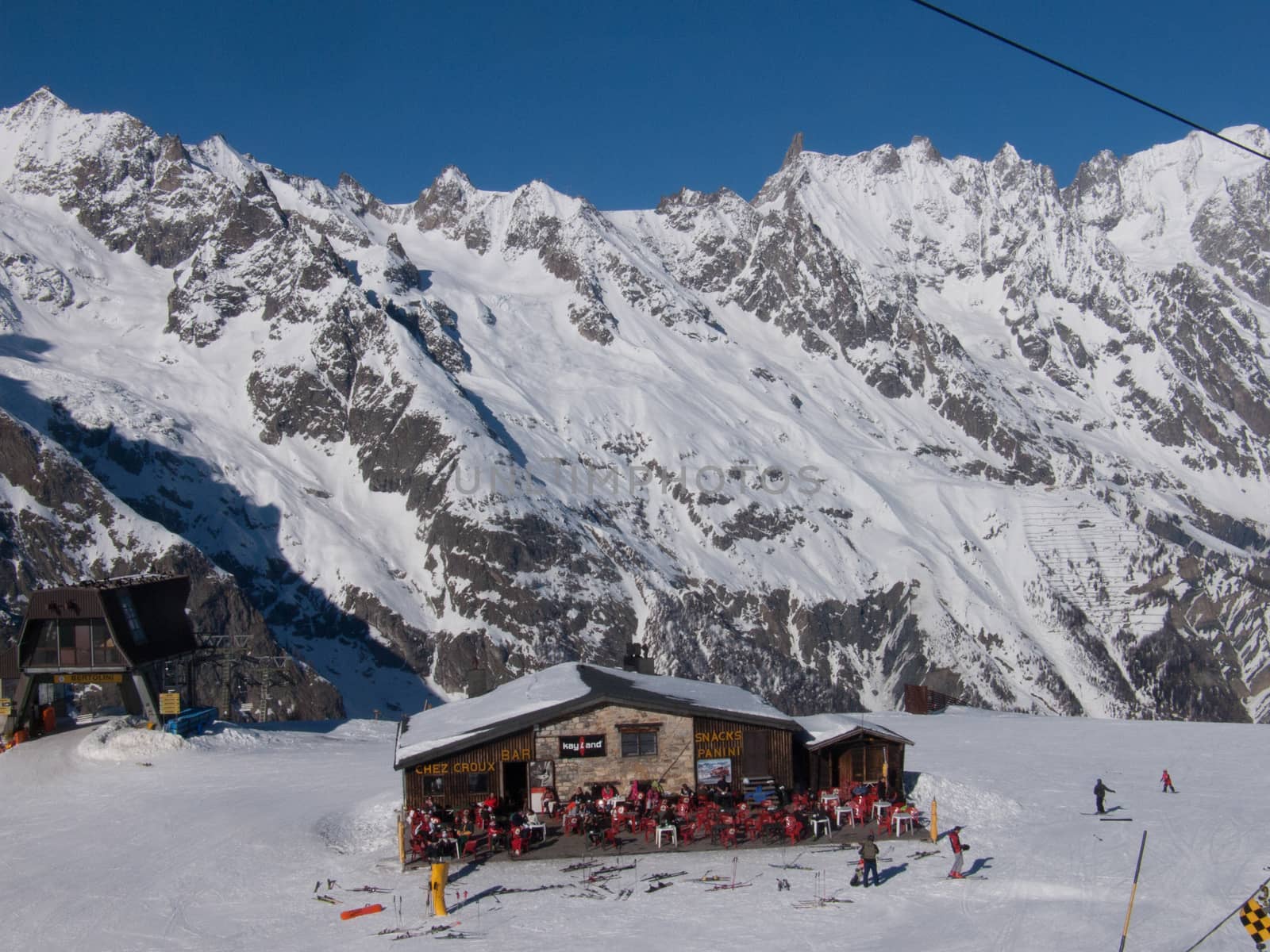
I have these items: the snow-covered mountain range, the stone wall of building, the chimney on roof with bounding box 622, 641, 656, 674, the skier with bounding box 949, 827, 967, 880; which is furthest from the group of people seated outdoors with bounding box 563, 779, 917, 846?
the snow-covered mountain range

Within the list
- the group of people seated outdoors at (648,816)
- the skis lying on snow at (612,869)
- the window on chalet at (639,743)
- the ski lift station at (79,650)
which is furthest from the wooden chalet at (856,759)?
the ski lift station at (79,650)

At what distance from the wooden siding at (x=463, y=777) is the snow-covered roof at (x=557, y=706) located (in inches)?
17.2

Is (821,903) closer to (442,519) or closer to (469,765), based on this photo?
(469,765)

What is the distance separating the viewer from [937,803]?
131 ft


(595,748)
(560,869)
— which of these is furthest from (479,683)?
(560,869)

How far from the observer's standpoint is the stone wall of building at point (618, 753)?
122ft

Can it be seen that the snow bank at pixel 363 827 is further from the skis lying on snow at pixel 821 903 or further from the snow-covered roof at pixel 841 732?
the snow-covered roof at pixel 841 732

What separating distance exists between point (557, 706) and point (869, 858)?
11.2m

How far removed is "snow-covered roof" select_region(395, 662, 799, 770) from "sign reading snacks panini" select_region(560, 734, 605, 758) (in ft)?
2.89

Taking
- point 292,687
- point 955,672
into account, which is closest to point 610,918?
point 292,687

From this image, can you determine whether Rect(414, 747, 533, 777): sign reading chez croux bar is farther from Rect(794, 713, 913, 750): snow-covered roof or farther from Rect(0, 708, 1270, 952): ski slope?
Rect(794, 713, 913, 750): snow-covered roof

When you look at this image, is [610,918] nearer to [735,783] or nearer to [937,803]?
[735,783]

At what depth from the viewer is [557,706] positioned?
37.3m

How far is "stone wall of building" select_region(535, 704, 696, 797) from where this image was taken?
1468 inches
